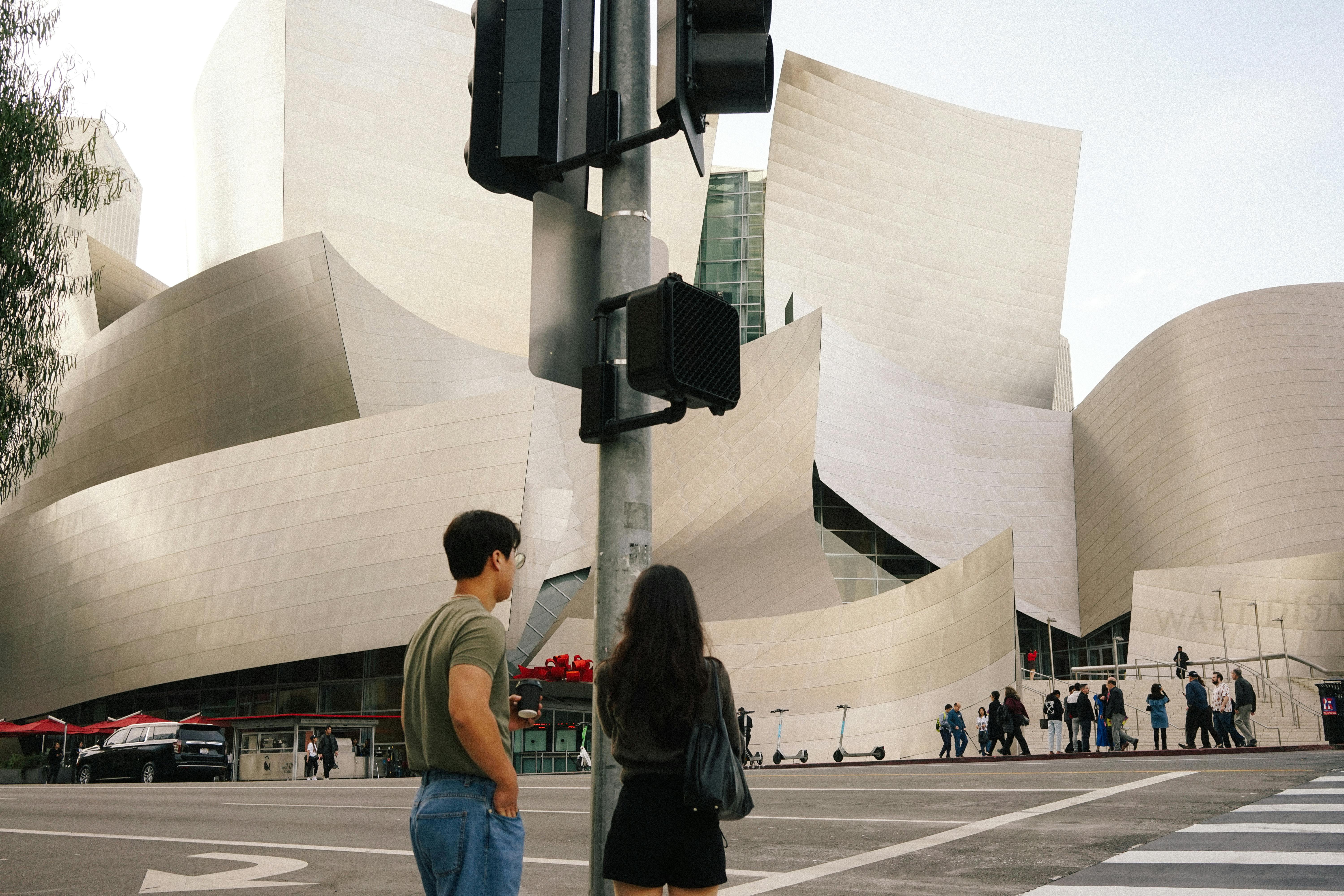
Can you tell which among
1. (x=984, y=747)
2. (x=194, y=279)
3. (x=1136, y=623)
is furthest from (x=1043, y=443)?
(x=194, y=279)

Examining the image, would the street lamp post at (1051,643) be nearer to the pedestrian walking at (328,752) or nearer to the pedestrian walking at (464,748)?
the pedestrian walking at (328,752)

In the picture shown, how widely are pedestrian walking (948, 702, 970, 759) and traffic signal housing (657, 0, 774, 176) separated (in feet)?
67.2

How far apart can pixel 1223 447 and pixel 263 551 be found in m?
29.8

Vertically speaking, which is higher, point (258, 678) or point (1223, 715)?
point (258, 678)

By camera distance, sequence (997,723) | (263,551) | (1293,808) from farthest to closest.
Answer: (263,551)
(997,723)
(1293,808)

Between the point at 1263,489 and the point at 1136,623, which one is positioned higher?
the point at 1263,489

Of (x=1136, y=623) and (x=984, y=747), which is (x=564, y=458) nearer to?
(x=984, y=747)

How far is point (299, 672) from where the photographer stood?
32188 millimetres

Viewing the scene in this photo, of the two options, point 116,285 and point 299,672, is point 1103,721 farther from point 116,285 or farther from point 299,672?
point 116,285

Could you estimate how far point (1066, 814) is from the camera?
26.8ft

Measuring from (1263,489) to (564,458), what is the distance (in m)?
22.0

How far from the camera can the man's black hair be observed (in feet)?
9.91

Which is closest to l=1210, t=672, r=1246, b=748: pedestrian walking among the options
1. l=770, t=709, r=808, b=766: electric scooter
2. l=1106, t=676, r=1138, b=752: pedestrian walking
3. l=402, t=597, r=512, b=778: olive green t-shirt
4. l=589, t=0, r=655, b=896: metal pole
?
l=1106, t=676, r=1138, b=752: pedestrian walking

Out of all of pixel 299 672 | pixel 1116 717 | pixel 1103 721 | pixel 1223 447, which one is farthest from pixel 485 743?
pixel 1223 447
